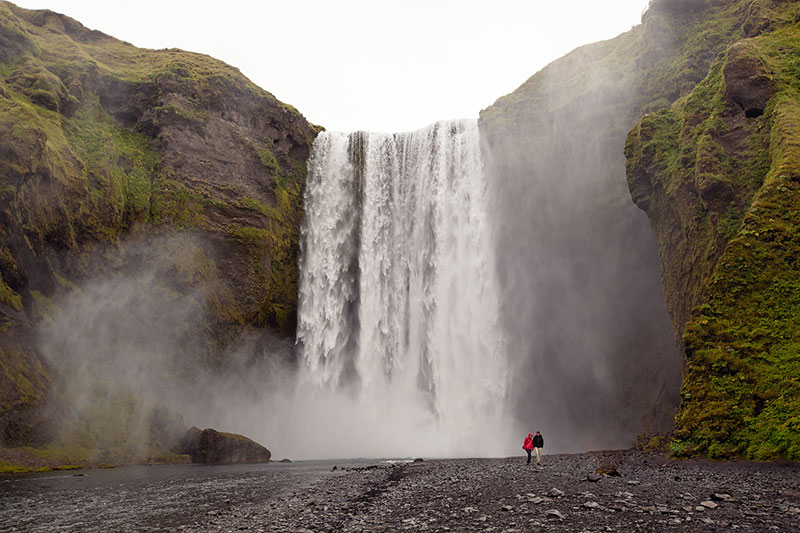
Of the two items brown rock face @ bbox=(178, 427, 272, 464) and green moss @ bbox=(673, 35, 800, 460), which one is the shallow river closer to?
brown rock face @ bbox=(178, 427, 272, 464)

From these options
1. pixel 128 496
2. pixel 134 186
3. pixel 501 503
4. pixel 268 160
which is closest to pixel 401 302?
pixel 268 160

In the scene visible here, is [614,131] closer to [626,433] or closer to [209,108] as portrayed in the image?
[626,433]

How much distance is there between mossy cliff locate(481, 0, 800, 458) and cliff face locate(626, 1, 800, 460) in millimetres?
56

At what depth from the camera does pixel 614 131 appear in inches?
1512

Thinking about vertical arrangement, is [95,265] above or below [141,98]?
below

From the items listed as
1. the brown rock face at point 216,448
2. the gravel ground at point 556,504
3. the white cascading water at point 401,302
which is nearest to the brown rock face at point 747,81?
the gravel ground at point 556,504

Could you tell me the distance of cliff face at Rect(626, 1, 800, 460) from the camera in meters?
15.0

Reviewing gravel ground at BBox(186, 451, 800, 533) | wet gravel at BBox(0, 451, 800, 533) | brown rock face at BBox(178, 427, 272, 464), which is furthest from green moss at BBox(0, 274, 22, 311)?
gravel ground at BBox(186, 451, 800, 533)

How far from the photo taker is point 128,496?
15.5m

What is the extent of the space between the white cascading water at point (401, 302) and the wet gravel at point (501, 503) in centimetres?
2084

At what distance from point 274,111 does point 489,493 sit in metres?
41.1

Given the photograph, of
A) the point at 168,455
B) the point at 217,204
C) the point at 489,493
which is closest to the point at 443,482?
the point at 489,493

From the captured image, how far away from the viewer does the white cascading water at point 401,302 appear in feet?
124

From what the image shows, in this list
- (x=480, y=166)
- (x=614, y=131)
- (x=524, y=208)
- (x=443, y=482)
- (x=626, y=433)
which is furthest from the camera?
(x=480, y=166)
